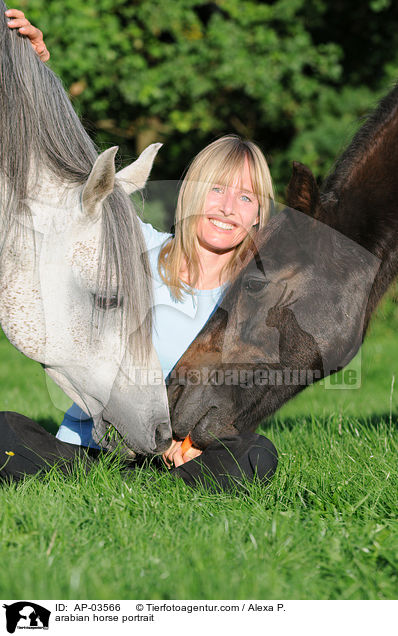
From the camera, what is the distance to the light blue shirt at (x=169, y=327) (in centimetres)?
347

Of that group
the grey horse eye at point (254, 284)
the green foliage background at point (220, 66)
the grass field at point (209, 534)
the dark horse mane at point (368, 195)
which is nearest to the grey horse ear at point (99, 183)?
the grey horse eye at point (254, 284)

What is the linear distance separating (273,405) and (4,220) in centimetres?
167

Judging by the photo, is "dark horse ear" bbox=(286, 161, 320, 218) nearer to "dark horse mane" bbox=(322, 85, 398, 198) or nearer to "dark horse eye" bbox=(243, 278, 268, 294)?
"dark horse mane" bbox=(322, 85, 398, 198)

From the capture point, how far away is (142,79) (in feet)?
36.3

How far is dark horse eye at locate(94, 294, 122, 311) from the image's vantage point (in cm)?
290

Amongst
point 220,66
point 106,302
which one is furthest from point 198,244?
point 220,66

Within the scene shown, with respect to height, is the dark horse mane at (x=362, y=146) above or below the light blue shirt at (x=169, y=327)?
above

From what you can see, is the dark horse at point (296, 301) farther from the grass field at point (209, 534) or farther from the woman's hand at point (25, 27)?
the woman's hand at point (25, 27)

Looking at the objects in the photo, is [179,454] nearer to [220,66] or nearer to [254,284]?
[254,284]
